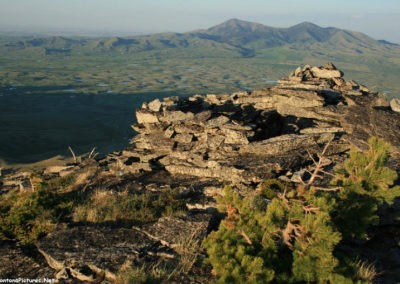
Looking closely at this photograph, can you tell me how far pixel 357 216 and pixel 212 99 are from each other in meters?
26.2

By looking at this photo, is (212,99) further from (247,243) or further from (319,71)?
(247,243)

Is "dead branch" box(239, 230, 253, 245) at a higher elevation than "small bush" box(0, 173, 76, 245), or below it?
higher

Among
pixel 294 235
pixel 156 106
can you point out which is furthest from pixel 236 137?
pixel 294 235

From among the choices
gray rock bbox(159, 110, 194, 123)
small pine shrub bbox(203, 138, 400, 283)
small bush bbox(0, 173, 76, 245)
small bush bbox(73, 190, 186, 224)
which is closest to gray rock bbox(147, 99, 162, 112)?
gray rock bbox(159, 110, 194, 123)

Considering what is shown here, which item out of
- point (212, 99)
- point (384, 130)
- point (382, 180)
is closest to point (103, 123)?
point (212, 99)

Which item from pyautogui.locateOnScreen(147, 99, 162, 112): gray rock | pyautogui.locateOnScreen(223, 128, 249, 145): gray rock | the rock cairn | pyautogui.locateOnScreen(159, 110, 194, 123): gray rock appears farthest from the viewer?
pyautogui.locateOnScreen(147, 99, 162, 112): gray rock

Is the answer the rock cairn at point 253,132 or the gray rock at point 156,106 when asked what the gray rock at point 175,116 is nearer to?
the rock cairn at point 253,132

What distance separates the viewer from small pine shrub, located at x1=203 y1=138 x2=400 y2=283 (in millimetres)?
8625

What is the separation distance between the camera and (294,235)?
973cm

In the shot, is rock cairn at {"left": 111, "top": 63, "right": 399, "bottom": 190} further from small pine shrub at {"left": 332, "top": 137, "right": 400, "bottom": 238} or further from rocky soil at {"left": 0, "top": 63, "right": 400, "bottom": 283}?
small pine shrub at {"left": 332, "top": 137, "right": 400, "bottom": 238}

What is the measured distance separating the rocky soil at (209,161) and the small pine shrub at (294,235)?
1.62m

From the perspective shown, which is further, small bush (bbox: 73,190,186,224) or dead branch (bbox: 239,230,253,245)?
small bush (bbox: 73,190,186,224)

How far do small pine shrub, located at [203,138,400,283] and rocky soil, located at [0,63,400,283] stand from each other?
63.9 inches

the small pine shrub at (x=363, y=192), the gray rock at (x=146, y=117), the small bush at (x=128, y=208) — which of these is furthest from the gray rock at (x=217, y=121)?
the small pine shrub at (x=363, y=192)
